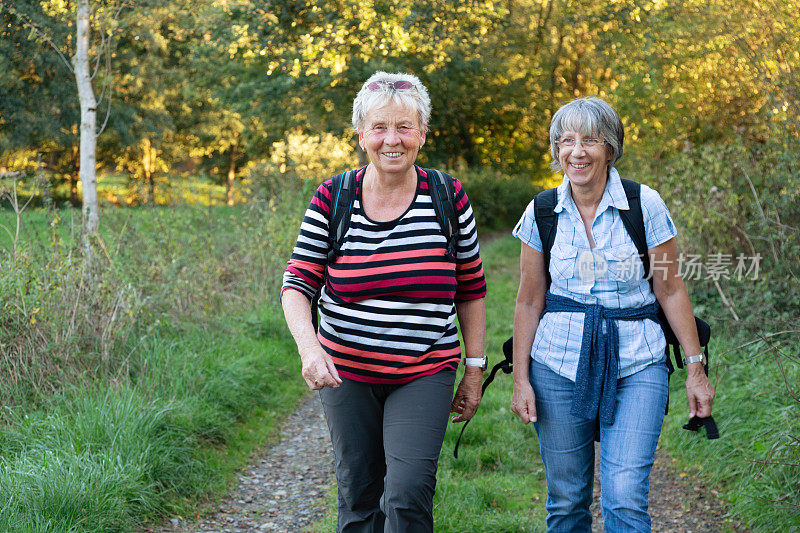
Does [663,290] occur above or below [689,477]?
above

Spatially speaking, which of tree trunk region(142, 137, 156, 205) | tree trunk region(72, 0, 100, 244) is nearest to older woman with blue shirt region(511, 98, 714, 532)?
tree trunk region(72, 0, 100, 244)

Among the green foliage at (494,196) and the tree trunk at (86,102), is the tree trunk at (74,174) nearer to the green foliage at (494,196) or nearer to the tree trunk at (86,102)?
the green foliage at (494,196)

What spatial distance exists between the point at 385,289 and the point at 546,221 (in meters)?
0.70

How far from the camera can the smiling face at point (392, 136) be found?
112 inches

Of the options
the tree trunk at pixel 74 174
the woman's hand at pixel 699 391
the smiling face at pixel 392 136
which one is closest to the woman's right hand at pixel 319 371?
the smiling face at pixel 392 136

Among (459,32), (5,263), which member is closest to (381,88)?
(5,263)

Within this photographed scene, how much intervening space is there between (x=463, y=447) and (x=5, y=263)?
3500 mm

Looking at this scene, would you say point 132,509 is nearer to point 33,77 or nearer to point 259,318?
point 259,318

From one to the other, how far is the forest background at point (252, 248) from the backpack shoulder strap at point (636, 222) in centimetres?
137

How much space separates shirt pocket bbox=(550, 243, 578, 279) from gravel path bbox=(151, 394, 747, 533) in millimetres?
2133

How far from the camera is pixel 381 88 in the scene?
9.42 ft

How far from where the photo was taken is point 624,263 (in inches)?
110

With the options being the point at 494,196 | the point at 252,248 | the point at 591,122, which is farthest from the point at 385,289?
the point at 494,196

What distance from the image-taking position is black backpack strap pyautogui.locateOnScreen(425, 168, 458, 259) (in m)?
2.89
